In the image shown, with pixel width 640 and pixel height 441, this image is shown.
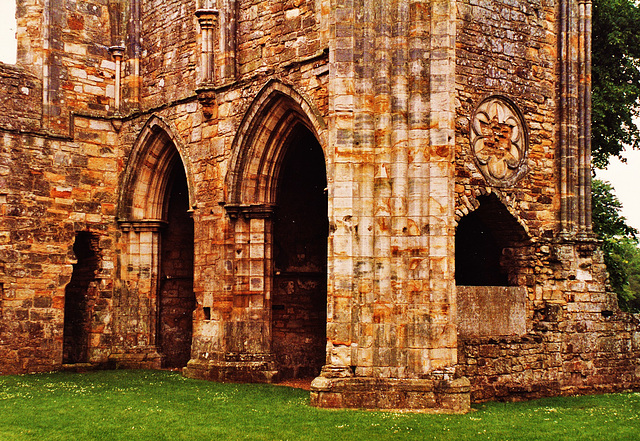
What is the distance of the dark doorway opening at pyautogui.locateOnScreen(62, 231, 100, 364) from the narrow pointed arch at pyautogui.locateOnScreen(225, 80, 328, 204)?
3539 mm

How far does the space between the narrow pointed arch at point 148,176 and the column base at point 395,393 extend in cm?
667

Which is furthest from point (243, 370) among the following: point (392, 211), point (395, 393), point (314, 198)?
point (392, 211)

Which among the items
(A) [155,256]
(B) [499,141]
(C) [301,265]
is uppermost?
(B) [499,141]

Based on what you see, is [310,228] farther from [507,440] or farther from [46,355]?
[507,440]

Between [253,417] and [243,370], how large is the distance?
10.8 feet

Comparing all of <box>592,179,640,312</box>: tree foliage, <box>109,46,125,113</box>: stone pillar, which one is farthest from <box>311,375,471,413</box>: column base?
<box>592,179,640,312</box>: tree foliage

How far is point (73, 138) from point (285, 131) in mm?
4415

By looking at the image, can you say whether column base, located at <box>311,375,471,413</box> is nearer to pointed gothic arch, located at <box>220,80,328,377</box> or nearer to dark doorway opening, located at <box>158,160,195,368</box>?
pointed gothic arch, located at <box>220,80,328,377</box>

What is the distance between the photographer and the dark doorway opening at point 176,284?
16.6 metres

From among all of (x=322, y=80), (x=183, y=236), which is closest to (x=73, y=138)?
(x=183, y=236)

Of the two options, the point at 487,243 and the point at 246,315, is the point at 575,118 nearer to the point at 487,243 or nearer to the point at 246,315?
the point at 487,243

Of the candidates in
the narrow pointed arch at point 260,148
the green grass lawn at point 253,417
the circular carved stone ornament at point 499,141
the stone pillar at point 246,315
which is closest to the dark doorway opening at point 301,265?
the narrow pointed arch at point 260,148

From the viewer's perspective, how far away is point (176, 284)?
16.8 meters

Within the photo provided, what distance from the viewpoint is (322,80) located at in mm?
12773
